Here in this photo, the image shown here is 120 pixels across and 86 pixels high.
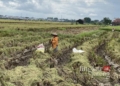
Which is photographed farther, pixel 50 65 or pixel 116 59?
pixel 116 59

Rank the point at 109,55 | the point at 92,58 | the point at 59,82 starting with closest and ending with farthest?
the point at 59,82 → the point at 92,58 → the point at 109,55

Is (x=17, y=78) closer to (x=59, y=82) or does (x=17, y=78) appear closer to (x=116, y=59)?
(x=59, y=82)

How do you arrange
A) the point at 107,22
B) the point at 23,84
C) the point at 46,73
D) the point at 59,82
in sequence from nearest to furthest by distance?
the point at 23,84 < the point at 59,82 < the point at 46,73 < the point at 107,22

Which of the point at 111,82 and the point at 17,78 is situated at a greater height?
the point at 17,78

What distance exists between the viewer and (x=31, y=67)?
10.6 meters

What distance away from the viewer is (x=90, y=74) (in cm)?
1109

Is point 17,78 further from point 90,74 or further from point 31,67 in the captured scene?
point 90,74

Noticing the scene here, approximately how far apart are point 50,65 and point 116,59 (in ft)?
19.4

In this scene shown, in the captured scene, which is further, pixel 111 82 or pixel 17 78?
pixel 111 82

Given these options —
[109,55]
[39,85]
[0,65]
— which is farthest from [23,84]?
[109,55]

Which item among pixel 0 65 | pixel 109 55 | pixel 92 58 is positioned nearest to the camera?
pixel 0 65

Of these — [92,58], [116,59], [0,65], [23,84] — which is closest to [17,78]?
[23,84]

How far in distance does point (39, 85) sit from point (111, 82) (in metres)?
3.78

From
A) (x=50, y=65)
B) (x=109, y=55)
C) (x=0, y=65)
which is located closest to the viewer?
(x=0, y=65)
